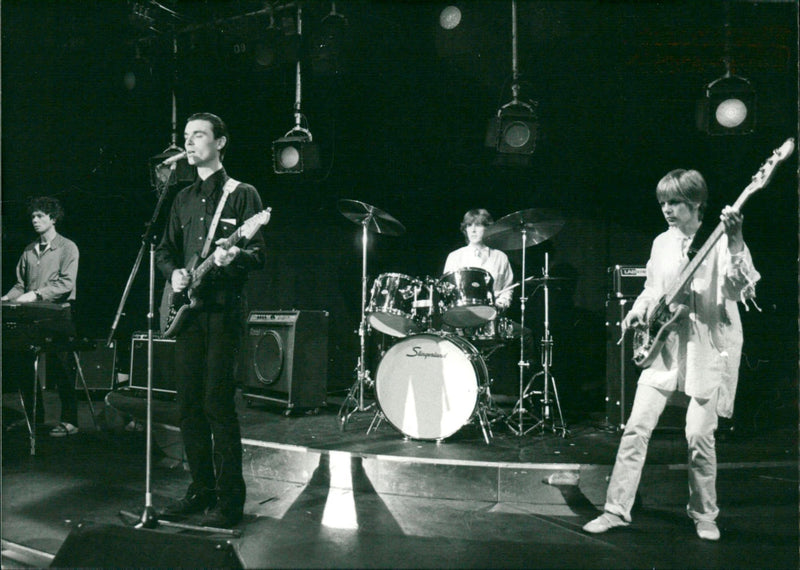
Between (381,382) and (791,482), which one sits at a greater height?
(381,382)

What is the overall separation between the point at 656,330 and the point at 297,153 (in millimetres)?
4018

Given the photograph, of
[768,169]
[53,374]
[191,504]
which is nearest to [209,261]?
[191,504]

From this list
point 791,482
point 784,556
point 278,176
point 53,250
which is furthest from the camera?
point 278,176

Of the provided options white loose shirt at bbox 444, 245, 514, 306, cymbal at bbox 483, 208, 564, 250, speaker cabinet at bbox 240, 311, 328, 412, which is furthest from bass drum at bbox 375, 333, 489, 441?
white loose shirt at bbox 444, 245, 514, 306

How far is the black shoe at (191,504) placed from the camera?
3359mm

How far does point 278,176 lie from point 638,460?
5.44 m

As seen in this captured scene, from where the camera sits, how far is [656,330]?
3.43 meters

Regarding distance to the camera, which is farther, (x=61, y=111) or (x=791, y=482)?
(x=61, y=111)

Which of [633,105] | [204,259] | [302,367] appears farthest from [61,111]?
[633,105]

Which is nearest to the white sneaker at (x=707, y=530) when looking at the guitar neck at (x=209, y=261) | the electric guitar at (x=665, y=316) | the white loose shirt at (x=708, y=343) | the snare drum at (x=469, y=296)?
the white loose shirt at (x=708, y=343)

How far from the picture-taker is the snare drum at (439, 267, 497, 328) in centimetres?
471

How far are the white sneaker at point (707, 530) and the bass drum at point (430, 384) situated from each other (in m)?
1.70

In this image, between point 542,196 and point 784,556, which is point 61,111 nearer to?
point 542,196

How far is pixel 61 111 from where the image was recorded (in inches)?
265
